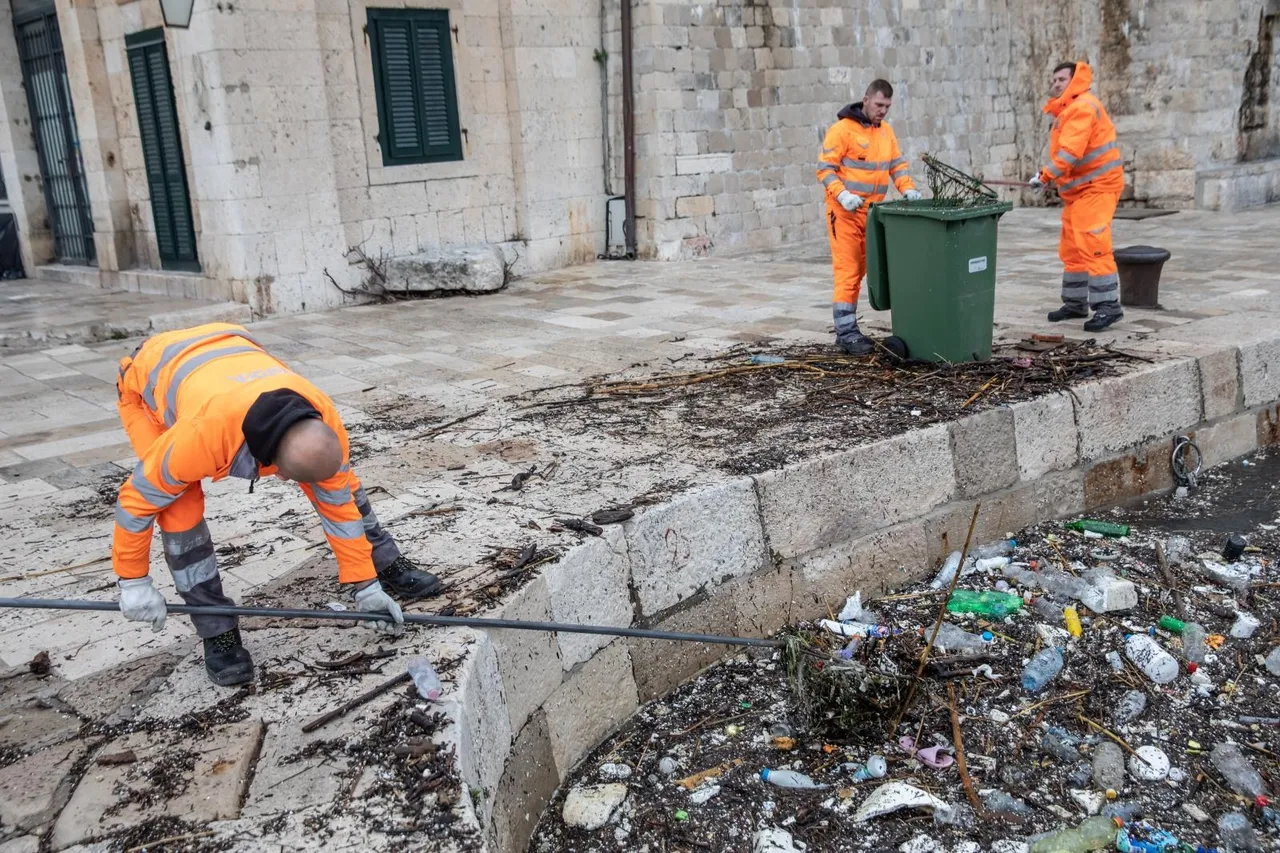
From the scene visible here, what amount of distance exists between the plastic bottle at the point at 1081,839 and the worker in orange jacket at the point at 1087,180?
4.38 meters

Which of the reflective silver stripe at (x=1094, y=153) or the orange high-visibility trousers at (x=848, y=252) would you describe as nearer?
the orange high-visibility trousers at (x=848, y=252)

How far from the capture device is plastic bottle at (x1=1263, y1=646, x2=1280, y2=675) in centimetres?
452

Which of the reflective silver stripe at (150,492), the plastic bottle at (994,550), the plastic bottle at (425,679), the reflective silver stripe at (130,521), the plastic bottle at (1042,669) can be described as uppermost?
the reflective silver stripe at (150,492)

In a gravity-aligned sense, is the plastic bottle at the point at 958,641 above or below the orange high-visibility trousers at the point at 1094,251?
below

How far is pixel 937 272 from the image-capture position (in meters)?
6.13

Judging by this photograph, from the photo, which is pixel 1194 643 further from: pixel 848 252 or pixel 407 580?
pixel 407 580

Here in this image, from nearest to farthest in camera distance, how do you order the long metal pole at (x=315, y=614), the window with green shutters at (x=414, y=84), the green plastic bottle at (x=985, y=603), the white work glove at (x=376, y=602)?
the long metal pole at (x=315, y=614)
the white work glove at (x=376, y=602)
the green plastic bottle at (x=985, y=603)
the window with green shutters at (x=414, y=84)

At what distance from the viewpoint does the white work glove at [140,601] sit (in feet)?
9.64

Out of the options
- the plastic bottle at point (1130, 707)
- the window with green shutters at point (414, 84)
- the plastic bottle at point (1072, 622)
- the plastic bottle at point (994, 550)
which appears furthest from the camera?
the window with green shutters at point (414, 84)

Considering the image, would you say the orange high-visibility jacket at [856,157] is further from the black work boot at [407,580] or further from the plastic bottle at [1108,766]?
the black work boot at [407,580]

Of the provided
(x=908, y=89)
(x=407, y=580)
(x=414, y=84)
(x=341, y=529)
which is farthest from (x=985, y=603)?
(x=908, y=89)

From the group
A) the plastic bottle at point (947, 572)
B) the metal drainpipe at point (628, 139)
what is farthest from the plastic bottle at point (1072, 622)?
the metal drainpipe at point (628, 139)

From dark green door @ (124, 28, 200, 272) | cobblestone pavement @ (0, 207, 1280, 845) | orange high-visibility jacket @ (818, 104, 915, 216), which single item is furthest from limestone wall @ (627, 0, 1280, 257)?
orange high-visibility jacket @ (818, 104, 915, 216)

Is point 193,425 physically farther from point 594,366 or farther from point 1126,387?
point 1126,387
